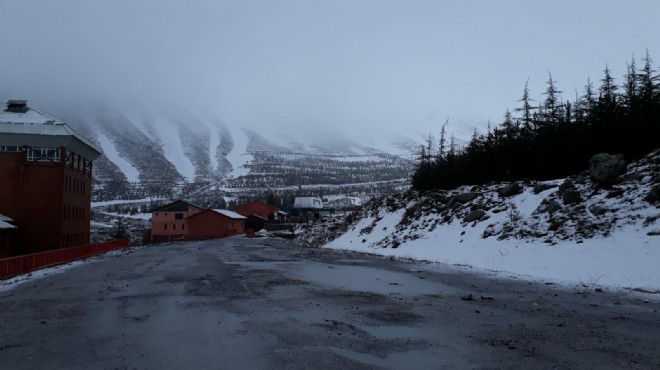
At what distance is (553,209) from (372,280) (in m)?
10.0

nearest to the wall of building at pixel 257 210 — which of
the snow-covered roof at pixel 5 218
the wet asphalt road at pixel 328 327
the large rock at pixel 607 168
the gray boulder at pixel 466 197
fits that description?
the snow-covered roof at pixel 5 218

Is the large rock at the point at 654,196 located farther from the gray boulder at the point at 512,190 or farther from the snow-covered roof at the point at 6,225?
the snow-covered roof at the point at 6,225

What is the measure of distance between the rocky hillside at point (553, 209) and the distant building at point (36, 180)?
95.3ft

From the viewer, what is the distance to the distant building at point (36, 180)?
43.6m

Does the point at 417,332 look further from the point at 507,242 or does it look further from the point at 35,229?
the point at 35,229

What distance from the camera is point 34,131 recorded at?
45.6 meters

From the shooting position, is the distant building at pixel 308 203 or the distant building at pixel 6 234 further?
the distant building at pixel 308 203

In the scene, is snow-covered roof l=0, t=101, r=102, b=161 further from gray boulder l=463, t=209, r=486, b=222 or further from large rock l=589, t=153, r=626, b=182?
large rock l=589, t=153, r=626, b=182

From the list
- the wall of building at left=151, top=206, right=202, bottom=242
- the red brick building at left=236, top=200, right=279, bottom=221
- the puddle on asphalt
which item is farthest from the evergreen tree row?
the red brick building at left=236, top=200, right=279, bottom=221

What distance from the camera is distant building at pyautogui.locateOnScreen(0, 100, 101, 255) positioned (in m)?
43.6

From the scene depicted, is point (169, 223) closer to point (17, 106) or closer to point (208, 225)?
point (208, 225)

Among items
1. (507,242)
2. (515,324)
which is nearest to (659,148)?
(507,242)

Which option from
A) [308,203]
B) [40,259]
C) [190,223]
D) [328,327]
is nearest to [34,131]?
[40,259]

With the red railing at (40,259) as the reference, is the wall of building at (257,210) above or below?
above
